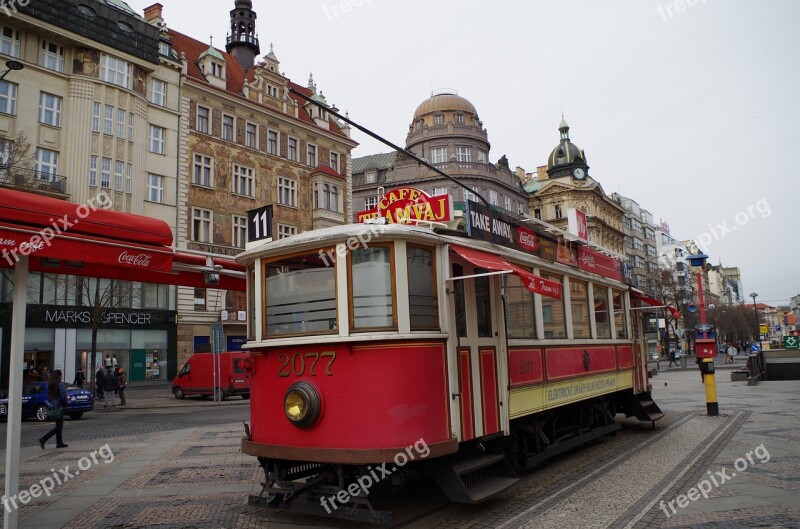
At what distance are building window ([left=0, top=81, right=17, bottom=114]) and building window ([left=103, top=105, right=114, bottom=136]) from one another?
3.86m

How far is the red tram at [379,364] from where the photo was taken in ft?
19.6

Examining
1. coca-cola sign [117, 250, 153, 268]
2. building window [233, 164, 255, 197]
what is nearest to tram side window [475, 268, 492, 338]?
coca-cola sign [117, 250, 153, 268]

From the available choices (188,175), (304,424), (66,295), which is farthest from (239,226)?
(304,424)

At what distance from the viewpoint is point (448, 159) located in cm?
5341

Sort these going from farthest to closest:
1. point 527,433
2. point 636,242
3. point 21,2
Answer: point 636,242
point 21,2
point 527,433

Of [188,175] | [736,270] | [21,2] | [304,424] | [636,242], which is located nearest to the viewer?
[304,424]

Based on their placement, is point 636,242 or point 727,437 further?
point 636,242

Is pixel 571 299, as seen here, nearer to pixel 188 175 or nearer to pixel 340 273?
pixel 340 273

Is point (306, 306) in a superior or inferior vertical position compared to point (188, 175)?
inferior

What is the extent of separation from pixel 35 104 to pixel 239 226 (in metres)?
12.1

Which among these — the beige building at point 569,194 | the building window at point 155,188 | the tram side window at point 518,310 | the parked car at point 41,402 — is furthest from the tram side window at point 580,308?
the beige building at point 569,194

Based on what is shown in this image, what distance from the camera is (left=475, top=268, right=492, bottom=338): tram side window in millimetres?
7309

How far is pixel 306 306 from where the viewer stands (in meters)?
6.51

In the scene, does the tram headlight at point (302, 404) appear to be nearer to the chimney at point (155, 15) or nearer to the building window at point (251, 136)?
the building window at point (251, 136)
